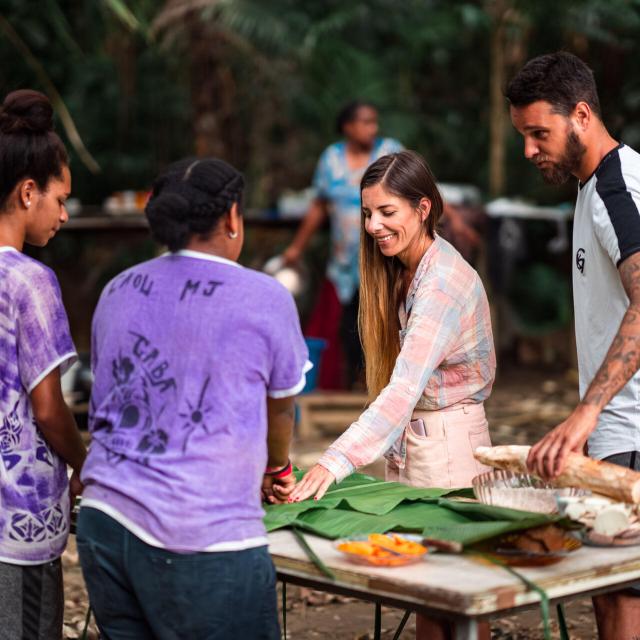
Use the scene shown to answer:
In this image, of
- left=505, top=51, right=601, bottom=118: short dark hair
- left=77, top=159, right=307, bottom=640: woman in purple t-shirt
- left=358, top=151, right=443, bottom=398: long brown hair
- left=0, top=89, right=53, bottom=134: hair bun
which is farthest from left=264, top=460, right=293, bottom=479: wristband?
left=505, top=51, right=601, bottom=118: short dark hair

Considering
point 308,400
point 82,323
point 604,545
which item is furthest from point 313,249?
point 604,545

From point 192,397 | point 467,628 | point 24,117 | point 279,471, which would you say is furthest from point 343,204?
point 467,628

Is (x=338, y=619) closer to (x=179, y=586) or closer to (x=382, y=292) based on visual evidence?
(x=382, y=292)

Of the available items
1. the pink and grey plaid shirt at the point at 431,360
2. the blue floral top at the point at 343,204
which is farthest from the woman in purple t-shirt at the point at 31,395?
the blue floral top at the point at 343,204

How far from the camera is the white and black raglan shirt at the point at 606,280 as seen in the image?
318 cm

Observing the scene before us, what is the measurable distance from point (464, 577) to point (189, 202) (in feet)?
3.12

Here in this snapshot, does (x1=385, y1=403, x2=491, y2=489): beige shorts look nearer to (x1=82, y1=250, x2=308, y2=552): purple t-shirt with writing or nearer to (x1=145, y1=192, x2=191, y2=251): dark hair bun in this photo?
(x1=82, y1=250, x2=308, y2=552): purple t-shirt with writing

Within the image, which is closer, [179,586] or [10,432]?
[179,586]

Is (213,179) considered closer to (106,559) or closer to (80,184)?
(106,559)

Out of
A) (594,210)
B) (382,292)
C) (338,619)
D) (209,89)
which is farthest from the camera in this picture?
(209,89)

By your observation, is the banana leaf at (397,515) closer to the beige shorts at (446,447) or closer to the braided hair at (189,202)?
the beige shorts at (446,447)

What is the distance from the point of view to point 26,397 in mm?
2949

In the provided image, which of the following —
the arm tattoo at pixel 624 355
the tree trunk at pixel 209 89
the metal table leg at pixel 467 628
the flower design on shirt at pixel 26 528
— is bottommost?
the metal table leg at pixel 467 628

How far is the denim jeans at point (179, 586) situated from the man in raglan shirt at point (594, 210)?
3.69 feet
